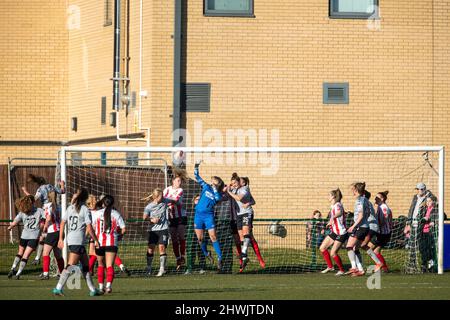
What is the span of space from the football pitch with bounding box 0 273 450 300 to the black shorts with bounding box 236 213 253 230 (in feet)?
4.11

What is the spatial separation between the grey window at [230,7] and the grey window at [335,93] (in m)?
2.82

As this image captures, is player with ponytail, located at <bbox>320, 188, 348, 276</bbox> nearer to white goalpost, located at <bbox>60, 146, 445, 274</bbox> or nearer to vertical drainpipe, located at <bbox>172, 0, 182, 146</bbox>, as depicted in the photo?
white goalpost, located at <bbox>60, 146, 445, 274</bbox>

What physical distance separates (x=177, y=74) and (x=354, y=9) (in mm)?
5076

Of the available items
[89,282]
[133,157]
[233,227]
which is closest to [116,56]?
[133,157]

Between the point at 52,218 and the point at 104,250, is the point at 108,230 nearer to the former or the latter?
the point at 104,250

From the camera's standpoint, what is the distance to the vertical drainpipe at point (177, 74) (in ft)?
90.1

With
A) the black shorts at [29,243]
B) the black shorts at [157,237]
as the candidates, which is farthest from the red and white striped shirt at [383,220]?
the black shorts at [29,243]

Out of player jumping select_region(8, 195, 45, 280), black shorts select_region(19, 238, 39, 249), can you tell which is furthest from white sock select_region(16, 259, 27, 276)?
black shorts select_region(19, 238, 39, 249)

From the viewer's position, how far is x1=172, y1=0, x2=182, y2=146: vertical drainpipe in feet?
90.1

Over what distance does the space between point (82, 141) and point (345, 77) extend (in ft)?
29.8

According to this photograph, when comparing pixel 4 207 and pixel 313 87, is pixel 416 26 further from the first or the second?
pixel 4 207

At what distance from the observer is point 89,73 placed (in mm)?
31672

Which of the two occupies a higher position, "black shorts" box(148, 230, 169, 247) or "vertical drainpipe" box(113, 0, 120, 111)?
"vertical drainpipe" box(113, 0, 120, 111)

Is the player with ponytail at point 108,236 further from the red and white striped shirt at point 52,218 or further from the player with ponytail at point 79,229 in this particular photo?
the red and white striped shirt at point 52,218
